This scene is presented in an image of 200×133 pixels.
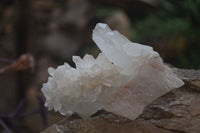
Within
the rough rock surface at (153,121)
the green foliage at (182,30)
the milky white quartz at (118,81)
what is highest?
the green foliage at (182,30)

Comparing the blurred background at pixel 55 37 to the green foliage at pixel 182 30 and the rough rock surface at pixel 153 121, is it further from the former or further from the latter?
the rough rock surface at pixel 153 121

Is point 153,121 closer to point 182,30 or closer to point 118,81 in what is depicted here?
point 118,81

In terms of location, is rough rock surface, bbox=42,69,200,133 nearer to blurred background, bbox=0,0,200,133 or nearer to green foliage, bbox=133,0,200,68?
blurred background, bbox=0,0,200,133

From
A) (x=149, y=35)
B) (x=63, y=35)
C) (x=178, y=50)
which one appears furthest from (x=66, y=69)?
(x=149, y=35)

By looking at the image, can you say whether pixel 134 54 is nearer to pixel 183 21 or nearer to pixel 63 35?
pixel 183 21

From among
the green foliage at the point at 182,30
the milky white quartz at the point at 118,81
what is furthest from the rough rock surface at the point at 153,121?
the green foliage at the point at 182,30

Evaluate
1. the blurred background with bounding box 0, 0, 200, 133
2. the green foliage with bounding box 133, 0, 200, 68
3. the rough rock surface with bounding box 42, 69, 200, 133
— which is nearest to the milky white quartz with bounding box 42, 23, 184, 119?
the rough rock surface with bounding box 42, 69, 200, 133
